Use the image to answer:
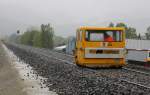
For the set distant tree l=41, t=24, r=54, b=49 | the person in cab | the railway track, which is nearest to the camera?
the railway track

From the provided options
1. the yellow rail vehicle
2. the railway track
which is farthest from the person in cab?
the railway track

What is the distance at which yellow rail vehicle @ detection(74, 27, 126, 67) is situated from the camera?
2406 cm

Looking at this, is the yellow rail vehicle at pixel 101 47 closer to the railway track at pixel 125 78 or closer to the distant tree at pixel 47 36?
the railway track at pixel 125 78

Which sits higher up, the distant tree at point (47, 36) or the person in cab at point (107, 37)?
the person in cab at point (107, 37)

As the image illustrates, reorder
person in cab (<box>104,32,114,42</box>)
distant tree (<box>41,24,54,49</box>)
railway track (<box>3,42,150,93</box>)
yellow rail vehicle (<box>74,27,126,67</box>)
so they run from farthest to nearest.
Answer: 1. distant tree (<box>41,24,54,49</box>)
2. person in cab (<box>104,32,114,42</box>)
3. yellow rail vehicle (<box>74,27,126,67</box>)
4. railway track (<box>3,42,150,93</box>)

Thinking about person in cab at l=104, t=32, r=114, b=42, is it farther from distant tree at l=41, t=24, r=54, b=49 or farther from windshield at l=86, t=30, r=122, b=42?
distant tree at l=41, t=24, r=54, b=49

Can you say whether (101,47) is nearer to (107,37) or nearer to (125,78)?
A: (107,37)

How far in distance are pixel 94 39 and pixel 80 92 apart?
11.0 meters

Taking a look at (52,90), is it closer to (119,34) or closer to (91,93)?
(91,93)

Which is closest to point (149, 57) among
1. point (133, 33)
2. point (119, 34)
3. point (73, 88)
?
point (119, 34)

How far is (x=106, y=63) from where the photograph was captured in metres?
24.3

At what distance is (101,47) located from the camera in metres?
24.1

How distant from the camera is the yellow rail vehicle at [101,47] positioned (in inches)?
947

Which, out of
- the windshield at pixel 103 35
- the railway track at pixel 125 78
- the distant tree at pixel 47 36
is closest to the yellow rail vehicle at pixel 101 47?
the windshield at pixel 103 35
